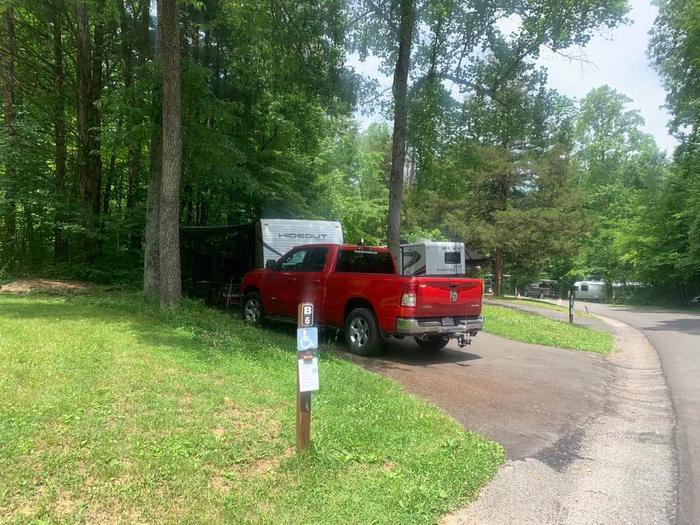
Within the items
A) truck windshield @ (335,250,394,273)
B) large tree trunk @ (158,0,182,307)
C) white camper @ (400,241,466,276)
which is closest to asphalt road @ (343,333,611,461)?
truck windshield @ (335,250,394,273)

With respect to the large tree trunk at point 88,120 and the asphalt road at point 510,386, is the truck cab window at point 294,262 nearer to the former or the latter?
the asphalt road at point 510,386

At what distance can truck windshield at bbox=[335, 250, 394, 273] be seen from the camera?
377 inches

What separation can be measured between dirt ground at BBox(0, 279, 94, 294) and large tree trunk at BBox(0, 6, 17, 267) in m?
2.49

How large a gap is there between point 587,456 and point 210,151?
34.5 ft

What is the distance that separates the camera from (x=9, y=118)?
15156mm

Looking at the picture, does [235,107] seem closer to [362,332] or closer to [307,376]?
[362,332]

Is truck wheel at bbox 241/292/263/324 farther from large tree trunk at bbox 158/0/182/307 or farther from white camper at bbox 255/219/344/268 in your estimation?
large tree trunk at bbox 158/0/182/307

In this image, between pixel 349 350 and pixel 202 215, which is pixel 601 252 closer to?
pixel 202 215

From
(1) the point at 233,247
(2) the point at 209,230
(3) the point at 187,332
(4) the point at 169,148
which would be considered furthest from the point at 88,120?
(3) the point at 187,332

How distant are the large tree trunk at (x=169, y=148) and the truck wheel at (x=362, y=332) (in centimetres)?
378

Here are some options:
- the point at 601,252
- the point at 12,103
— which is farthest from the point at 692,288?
the point at 12,103

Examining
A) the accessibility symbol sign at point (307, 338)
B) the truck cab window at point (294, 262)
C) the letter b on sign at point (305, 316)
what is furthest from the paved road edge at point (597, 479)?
the truck cab window at point (294, 262)

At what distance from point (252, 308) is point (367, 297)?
3.79 m

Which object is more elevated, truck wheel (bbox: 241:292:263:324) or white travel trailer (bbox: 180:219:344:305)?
white travel trailer (bbox: 180:219:344:305)
